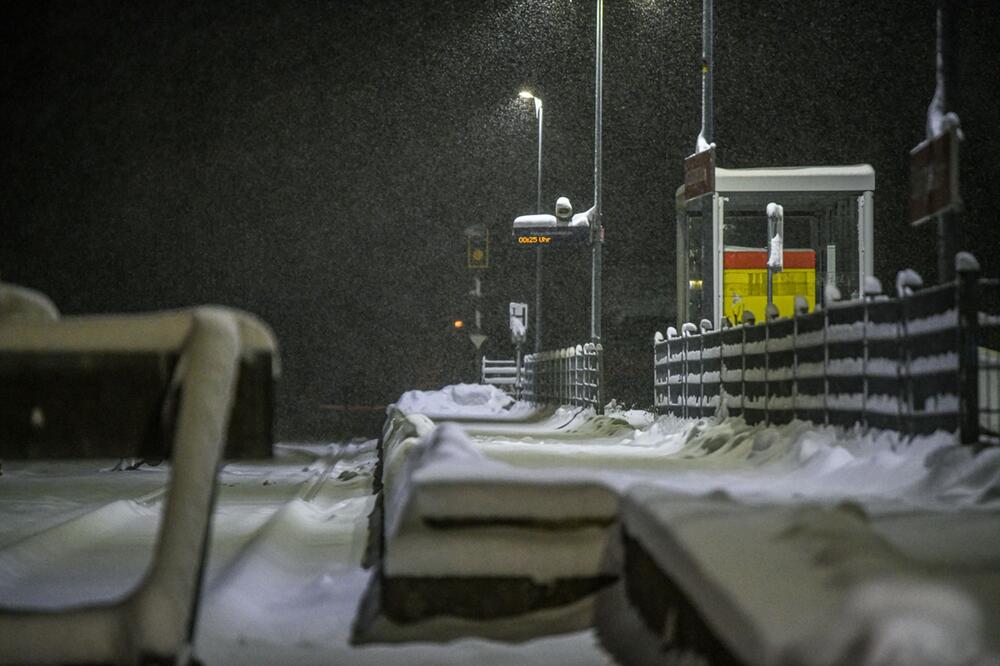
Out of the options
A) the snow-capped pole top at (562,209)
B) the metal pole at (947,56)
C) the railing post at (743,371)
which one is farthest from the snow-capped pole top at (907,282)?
the snow-capped pole top at (562,209)

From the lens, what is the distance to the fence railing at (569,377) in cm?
2625

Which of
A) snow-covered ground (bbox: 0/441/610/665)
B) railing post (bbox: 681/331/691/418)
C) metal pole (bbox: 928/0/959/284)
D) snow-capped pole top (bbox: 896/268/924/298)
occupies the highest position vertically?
metal pole (bbox: 928/0/959/284)

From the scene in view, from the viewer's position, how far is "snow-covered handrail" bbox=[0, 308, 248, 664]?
4.32 m

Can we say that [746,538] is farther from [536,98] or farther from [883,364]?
[536,98]

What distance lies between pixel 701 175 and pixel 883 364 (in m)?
8.04

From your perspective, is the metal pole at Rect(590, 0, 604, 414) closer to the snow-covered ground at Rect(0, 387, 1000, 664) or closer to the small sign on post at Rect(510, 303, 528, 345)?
the snow-covered ground at Rect(0, 387, 1000, 664)

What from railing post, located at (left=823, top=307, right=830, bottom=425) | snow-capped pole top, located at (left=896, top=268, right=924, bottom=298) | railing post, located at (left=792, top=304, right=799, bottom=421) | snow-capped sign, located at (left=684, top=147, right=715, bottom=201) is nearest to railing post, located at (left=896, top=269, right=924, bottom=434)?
snow-capped pole top, located at (left=896, top=268, right=924, bottom=298)

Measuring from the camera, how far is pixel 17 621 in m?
4.34

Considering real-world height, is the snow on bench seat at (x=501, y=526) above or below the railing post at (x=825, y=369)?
below

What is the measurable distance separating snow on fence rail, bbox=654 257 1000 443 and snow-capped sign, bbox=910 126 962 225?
50 cm

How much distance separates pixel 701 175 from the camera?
18.1 m

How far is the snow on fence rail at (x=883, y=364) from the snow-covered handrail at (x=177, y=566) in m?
5.87

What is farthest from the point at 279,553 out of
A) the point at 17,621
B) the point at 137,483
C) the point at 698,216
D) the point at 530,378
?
the point at 530,378

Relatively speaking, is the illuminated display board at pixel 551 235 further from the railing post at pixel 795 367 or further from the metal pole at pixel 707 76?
the railing post at pixel 795 367
